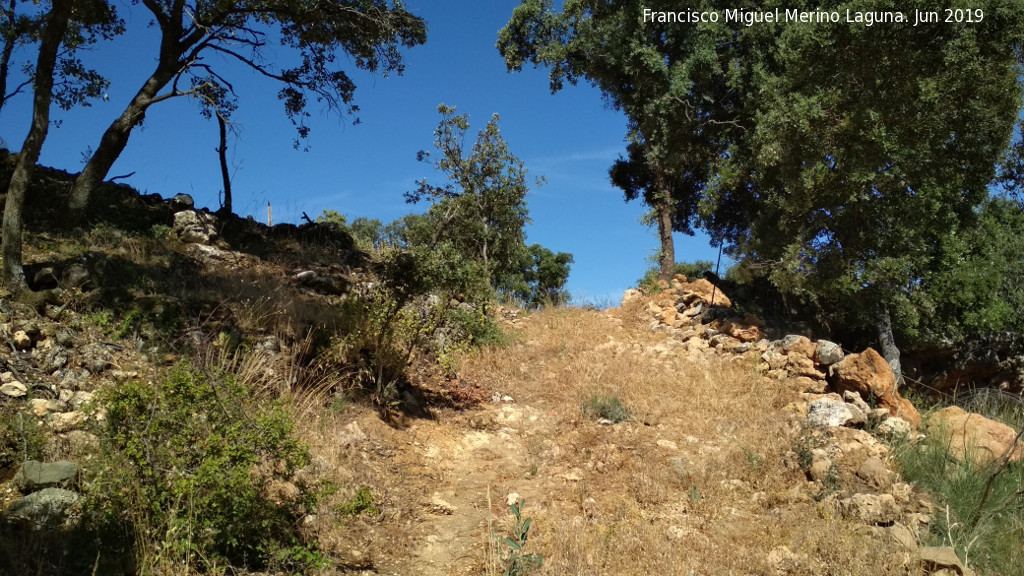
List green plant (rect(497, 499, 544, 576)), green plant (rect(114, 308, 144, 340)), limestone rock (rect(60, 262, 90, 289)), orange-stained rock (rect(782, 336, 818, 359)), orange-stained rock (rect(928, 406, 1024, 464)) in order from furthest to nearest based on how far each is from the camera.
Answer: orange-stained rock (rect(782, 336, 818, 359)) < limestone rock (rect(60, 262, 90, 289)) < green plant (rect(114, 308, 144, 340)) < orange-stained rock (rect(928, 406, 1024, 464)) < green plant (rect(497, 499, 544, 576))

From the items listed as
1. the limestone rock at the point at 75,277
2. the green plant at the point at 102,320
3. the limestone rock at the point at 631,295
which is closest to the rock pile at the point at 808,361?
the limestone rock at the point at 631,295

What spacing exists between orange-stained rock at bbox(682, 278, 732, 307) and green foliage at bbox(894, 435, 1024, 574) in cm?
654

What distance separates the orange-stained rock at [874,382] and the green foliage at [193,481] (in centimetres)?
653

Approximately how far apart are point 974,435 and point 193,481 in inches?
276

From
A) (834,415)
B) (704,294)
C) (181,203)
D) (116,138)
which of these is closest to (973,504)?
(834,415)

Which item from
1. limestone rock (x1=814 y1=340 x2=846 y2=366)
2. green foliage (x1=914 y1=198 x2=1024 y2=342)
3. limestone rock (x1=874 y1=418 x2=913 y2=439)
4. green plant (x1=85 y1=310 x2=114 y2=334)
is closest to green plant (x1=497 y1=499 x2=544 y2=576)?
limestone rock (x1=874 y1=418 x2=913 y2=439)

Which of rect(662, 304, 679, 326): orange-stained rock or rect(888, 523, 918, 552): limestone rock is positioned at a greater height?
rect(662, 304, 679, 326): orange-stained rock

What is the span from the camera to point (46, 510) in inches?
151

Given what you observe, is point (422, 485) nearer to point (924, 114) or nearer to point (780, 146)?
point (780, 146)

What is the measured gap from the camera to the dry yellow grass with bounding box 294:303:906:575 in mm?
4434

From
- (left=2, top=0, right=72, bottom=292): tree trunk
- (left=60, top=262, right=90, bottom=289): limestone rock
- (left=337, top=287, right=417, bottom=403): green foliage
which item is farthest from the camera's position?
(left=337, top=287, right=417, bottom=403): green foliage

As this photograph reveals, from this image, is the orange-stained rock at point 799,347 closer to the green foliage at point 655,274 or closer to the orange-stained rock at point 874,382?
the orange-stained rock at point 874,382

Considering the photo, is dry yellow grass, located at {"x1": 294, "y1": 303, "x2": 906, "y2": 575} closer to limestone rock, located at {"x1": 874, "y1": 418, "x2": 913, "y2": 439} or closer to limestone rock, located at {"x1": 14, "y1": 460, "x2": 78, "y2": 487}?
limestone rock, located at {"x1": 874, "y1": 418, "x2": 913, "y2": 439}

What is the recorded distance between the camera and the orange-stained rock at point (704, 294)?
12.5 m
